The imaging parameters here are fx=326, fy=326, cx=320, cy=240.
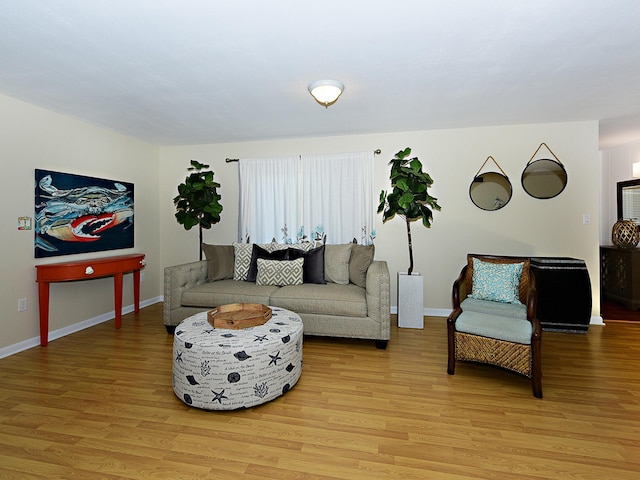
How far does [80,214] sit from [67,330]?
4.29 feet

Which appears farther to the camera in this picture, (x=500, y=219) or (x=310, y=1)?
(x=500, y=219)

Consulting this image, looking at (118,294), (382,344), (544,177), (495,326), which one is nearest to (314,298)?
(382,344)

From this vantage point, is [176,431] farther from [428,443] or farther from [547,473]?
[547,473]

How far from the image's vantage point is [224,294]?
3492mm

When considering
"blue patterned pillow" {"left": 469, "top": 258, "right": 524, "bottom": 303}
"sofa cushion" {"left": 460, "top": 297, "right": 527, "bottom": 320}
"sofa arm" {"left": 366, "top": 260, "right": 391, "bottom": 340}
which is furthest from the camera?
"sofa arm" {"left": 366, "top": 260, "right": 391, "bottom": 340}

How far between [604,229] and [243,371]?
20.3 ft

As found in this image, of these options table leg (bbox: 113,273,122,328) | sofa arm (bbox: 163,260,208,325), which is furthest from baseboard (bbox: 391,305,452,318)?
table leg (bbox: 113,273,122,328)

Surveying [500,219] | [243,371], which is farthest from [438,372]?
[500,219]

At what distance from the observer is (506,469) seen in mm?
1621

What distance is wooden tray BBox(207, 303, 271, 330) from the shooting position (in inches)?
94.9

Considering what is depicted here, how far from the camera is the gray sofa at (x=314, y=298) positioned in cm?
316

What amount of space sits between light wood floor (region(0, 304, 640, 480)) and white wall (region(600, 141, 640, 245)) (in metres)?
A: 3.15

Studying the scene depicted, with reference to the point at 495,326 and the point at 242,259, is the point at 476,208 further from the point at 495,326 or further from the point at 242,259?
the point at 242,259

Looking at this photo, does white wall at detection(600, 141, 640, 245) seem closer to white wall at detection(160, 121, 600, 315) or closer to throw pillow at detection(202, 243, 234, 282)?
white wall at detection(160, 121, 600, 315)
